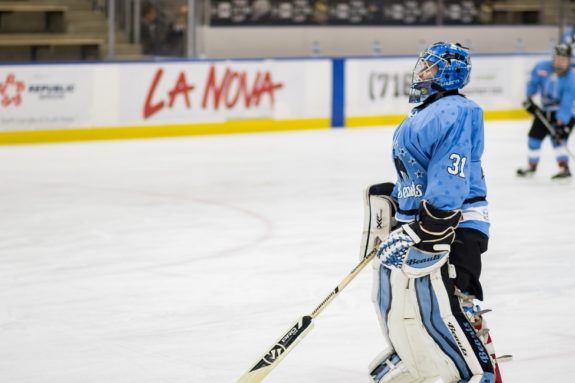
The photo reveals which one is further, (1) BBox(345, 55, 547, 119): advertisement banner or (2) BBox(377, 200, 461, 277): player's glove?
(1) BBox(345, 55, 547, 119): advertisement banner

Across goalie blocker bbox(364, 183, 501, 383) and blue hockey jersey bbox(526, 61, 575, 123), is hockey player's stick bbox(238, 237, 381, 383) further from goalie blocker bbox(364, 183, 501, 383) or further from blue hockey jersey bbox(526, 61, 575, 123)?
blue hockey jersey bbox(526, 61, 575, 123)

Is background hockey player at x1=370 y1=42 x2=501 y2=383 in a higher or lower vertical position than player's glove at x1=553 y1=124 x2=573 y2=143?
higher

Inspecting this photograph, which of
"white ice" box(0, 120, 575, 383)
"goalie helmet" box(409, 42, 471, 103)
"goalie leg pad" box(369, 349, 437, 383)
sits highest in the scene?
"goalie helmet" box(409, 42, 471, 103)

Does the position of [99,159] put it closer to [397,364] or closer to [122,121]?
[122,121]

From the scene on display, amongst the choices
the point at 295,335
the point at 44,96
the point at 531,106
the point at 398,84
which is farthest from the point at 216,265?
the point at 398,84

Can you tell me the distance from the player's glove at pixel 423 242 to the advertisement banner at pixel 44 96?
8779 millimetres

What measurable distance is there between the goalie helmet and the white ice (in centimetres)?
126

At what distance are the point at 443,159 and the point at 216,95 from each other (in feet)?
32.0

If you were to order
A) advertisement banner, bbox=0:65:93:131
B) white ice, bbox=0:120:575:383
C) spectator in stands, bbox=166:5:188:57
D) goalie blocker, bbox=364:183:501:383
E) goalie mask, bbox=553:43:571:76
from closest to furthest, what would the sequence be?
goalie blocker, bbox=364:183:501:383
white ice, bbox=0:120:575:383
goalie mask, bbox=553:43:571:76
advertisement banner, bbox=0:65:93:131
spectator in stands, bbox=166:5:188:57

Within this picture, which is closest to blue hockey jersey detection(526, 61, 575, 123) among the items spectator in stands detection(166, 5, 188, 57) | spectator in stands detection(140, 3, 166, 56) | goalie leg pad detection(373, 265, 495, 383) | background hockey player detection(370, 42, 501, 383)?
spectator in stands detection(166, 5, 188, 57)

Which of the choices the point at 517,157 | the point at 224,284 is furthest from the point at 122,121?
the point at 224,284

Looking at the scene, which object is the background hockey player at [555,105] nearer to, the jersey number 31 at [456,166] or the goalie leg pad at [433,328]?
the goalie leg pad at [433,328]

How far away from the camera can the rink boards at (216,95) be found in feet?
38.2

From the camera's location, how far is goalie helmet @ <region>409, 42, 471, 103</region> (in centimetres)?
322
